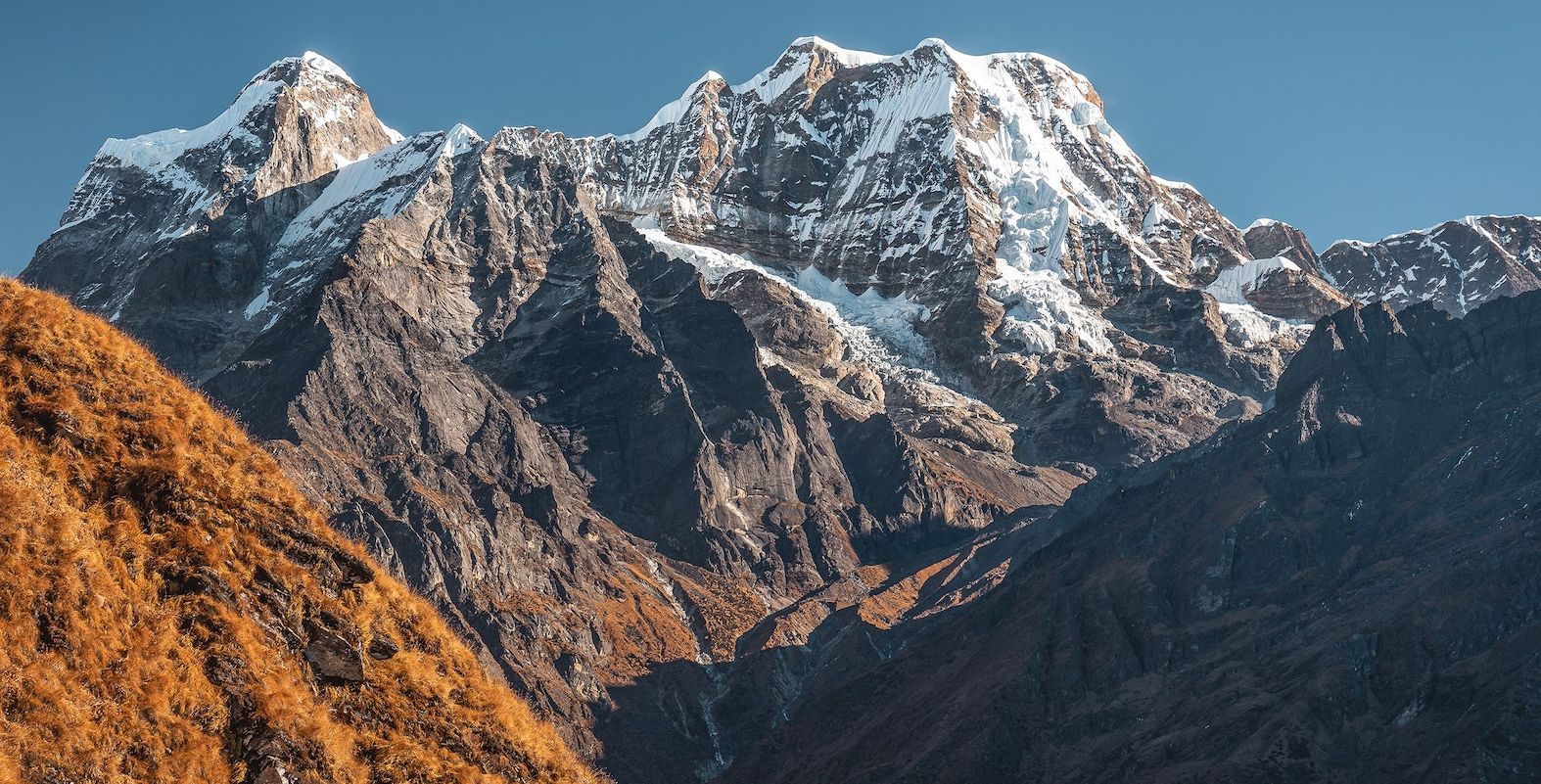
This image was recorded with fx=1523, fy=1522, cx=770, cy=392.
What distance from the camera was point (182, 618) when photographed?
3033 centimetres

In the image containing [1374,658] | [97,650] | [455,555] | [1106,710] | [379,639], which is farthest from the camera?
[455,555]

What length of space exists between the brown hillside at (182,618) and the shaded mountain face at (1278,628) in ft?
300

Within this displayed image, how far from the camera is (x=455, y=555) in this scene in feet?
634

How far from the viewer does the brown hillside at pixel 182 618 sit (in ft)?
91.7

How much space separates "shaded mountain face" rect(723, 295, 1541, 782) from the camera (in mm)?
119562

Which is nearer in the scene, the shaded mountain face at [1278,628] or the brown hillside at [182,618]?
the brown hillside at [182,618]

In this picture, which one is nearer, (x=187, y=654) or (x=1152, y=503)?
(x=187, y=654)

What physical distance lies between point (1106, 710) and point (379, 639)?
391 feet

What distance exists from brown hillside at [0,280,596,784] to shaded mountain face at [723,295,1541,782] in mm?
91302

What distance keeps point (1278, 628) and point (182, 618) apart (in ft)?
434

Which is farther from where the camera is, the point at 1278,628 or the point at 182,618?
the point at 1278,628

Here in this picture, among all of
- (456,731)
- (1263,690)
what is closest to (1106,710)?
(1263,690)

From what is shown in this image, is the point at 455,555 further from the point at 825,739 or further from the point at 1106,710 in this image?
the point at 1106,710

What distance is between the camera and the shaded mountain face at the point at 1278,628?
119562mm
